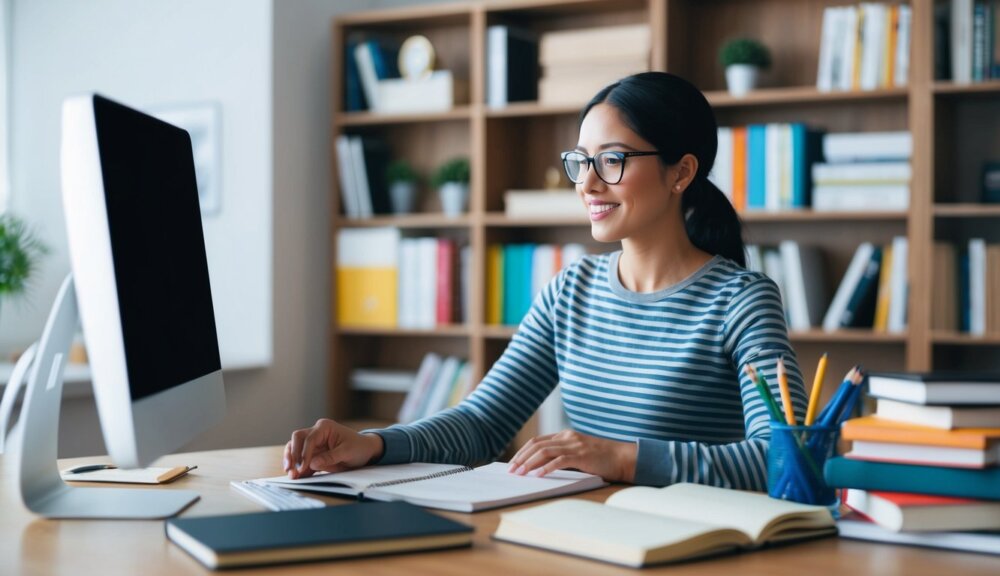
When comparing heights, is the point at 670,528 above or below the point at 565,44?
below

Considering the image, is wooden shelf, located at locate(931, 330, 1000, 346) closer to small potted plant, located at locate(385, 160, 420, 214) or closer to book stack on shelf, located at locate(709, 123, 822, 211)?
book stack on shelf, located at locate(709, 123, 822, 211)

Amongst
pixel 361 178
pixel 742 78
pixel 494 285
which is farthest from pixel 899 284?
pixel 361 178

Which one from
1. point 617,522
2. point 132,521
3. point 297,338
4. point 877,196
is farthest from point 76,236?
point 297,338

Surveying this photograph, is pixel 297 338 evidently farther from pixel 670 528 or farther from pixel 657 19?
pixel 670 528

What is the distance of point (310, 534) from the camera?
106cm

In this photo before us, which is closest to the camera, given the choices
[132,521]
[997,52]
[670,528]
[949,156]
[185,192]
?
[670,528]

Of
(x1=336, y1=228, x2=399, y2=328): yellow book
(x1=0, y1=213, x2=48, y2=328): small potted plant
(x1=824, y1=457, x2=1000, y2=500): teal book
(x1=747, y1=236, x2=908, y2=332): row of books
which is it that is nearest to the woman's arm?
(x1=824, y1=457, x2=1000, y2=500): teal book

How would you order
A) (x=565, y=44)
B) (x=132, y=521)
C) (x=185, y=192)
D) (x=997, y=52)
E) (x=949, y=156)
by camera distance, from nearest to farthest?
(x=132, y=521) → (x=185, y=192) → (x=997, y=52) → (x=949, y=156) → (x=565, y=44)

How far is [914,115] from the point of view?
306 cm

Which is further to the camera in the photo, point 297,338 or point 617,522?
point 297,338

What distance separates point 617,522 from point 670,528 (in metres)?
0.05

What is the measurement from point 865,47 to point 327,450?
7.45 ft

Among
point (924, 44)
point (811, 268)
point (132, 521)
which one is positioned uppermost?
point (924, 44)

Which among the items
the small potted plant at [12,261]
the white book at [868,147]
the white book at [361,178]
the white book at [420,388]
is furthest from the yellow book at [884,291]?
the small potted plant at [12,261]
